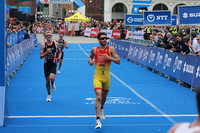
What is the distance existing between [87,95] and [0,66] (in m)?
4.11

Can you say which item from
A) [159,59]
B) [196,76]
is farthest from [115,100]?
[159,59]

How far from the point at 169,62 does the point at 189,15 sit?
7.63 feet

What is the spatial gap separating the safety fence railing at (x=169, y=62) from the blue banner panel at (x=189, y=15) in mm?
1356

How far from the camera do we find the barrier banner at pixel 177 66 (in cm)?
1378

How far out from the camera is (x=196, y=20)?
45.3 feet

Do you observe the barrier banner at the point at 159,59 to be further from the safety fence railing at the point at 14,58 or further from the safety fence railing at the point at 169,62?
the safety fence railing at the point at 14,58

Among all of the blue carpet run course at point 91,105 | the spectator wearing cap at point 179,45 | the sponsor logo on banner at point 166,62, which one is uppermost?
the spectator wearing cap at point 179,45

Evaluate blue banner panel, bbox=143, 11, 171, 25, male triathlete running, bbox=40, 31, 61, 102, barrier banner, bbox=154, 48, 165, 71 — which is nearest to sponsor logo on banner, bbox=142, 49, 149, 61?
barrier banner, bbox=154, 48, 165, 71

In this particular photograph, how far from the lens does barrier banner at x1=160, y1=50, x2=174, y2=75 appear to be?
15047 mm

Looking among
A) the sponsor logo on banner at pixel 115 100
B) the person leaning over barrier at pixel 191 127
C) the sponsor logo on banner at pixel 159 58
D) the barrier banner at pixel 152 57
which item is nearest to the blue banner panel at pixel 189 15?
the sponsor logo on banner at pixel 159 58

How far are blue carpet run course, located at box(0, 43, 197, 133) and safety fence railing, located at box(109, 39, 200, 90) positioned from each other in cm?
41

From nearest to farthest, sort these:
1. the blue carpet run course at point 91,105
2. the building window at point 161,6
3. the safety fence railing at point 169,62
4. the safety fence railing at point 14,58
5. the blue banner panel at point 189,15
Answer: the blue carpet run course at point 91,105, the safety fence railing at point 169,62, the blue banner panel at point 189,15, the safety fence railing at point 14,58, the building window at point 161,6

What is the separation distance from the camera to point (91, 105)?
9.90m

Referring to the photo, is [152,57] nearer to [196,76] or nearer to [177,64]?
[177,64]
